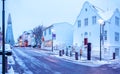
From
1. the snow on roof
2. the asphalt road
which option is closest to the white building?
the snow on roof

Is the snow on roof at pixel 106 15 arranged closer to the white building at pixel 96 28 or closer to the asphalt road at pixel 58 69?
the white building at pixel 96 28

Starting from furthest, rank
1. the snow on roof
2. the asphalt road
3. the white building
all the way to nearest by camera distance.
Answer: the snow on roof
the white building
the asphalt road

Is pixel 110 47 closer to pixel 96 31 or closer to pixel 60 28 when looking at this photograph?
pixel 96 31

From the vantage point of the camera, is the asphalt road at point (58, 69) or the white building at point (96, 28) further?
the white building at point (96, 28)

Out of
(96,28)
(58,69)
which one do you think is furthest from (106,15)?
(58,69)

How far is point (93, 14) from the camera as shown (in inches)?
2083

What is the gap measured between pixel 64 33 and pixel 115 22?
25.4 m

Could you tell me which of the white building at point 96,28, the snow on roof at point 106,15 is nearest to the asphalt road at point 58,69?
the white building at point 96,28

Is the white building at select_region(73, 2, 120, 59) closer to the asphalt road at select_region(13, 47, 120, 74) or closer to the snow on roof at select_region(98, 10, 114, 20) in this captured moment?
the snow on roof at select_region(98, 10, 114, 20)

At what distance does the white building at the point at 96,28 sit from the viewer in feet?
162

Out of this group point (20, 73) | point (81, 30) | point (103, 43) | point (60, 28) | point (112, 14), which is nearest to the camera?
point (20, 73)

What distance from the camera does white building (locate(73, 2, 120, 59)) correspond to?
Result: 162ft

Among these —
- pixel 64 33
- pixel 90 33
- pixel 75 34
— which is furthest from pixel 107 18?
pixel 64 33

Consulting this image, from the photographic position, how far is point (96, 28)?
51.5 meters
